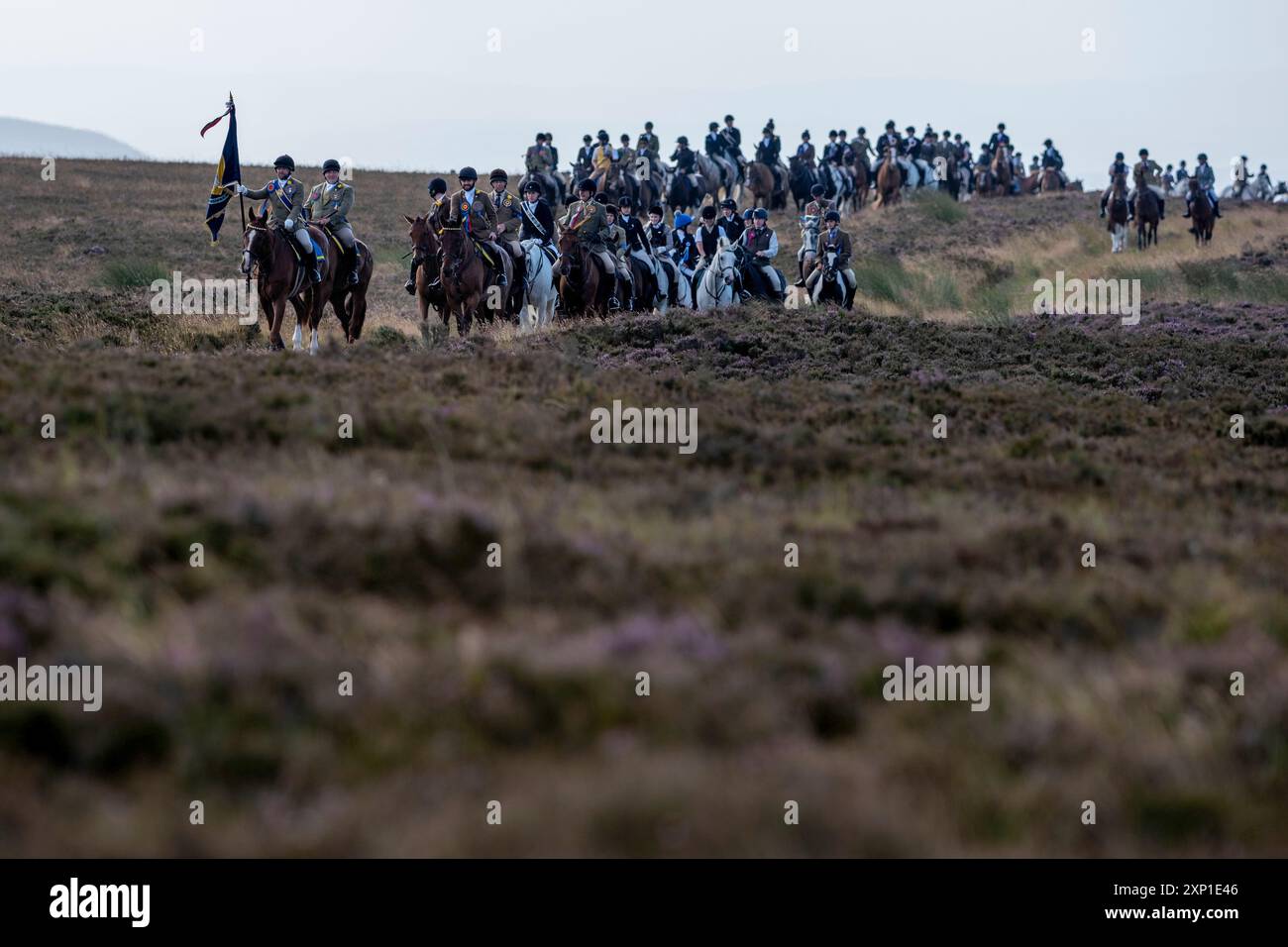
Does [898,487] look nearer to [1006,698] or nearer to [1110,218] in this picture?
[1006,698]

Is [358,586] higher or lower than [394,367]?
lower

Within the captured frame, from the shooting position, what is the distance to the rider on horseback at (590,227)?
24.8m

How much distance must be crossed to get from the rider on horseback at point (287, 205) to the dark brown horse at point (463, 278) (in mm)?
1962

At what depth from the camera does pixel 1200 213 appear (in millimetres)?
43500

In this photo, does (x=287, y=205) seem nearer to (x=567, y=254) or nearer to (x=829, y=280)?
(x=567, y=254)

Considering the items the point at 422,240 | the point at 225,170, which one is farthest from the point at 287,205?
the point at 422,240

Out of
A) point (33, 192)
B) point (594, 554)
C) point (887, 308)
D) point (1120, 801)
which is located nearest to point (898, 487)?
point (594, 554)

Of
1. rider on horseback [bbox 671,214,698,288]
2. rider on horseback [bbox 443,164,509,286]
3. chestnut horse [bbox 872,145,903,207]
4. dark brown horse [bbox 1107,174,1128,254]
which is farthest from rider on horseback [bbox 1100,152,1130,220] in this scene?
rider on horseback [bbox 443,164,509,286]

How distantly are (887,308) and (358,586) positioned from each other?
24744 millimetres

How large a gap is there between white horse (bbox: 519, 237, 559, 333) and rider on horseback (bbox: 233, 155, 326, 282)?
13.8 ft

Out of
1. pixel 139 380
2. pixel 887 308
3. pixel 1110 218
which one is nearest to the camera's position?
pixel 139 380

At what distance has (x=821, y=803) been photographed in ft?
18.0

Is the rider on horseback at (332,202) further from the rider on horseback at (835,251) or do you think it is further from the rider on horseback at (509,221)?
the rider on horseback at (835,251)

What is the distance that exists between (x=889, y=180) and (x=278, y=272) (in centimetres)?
3622
